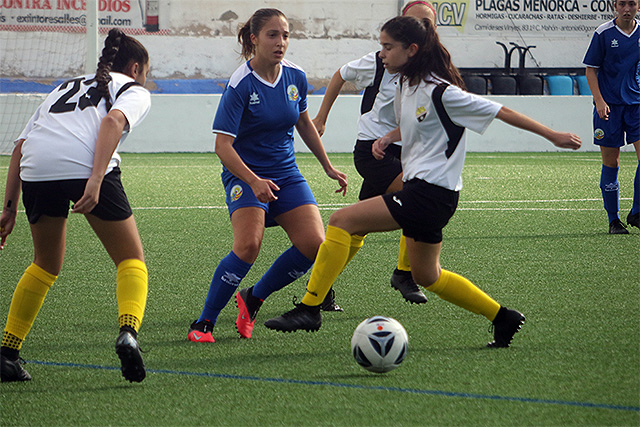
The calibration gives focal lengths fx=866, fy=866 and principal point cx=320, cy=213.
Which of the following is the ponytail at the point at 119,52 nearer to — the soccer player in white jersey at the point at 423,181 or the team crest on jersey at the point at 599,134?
the soccer player in white jersey at the point at 423,181

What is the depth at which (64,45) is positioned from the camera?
21422 millimetres

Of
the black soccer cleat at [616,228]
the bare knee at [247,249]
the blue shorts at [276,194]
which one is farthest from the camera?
the black soccer cleat at [616,228]

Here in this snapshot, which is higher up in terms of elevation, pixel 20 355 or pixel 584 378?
pixel 584 378

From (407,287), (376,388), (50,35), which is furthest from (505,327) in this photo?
(50,35)

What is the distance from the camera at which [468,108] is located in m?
3.84

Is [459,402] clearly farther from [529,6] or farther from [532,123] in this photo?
[529,6]

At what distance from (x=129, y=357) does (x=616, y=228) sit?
216 inches

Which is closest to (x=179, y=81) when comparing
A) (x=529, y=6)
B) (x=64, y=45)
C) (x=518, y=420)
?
(x=64, y=45)

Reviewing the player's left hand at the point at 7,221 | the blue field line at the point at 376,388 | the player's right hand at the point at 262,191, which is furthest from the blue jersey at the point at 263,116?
the blue field line at the point at 376,388

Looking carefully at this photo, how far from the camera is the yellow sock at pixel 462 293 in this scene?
409cm

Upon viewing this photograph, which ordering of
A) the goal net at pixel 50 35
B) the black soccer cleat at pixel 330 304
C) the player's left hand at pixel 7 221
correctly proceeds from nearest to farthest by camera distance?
1. the player's left hand at pixel 7 221
2. the black soccer cleat at pixel 330 304
3. the goal net at pixel 50 35

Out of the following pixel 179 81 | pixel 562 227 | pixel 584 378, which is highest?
pixel 584 378

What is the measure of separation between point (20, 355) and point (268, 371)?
119 centimetres

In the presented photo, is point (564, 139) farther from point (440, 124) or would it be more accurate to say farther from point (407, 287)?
point (407, 287)
